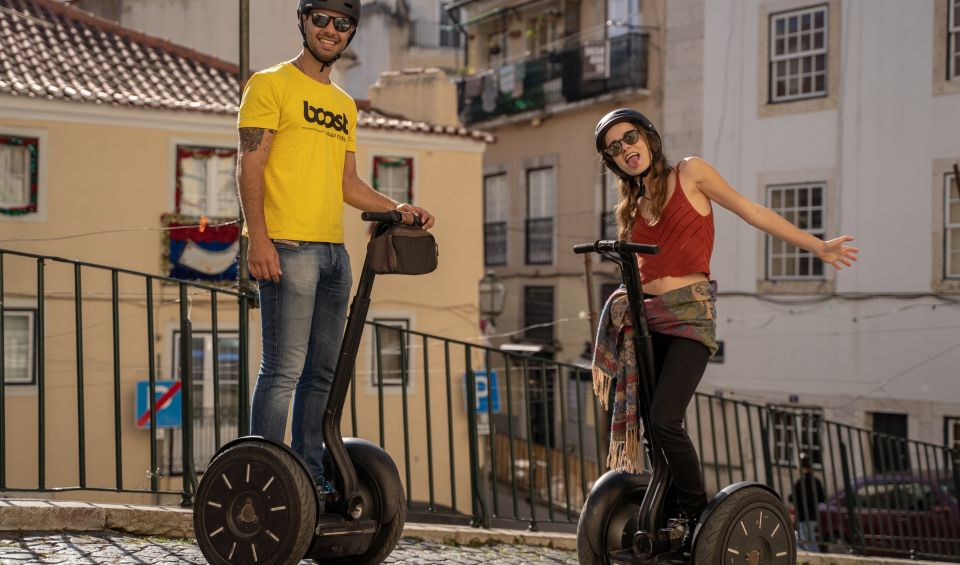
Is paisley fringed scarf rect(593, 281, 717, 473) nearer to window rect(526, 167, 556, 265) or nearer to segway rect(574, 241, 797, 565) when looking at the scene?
segway rect(574, 241, 797, 565)

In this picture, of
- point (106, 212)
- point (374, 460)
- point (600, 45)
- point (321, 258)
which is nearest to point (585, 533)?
point (374, 460)

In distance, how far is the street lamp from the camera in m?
25.4

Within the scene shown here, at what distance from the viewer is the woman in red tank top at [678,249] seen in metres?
4.10

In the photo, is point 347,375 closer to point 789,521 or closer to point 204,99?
point 789,521

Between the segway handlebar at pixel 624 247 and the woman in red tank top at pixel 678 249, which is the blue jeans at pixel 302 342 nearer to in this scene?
the segway handlebar at pixel 624 247

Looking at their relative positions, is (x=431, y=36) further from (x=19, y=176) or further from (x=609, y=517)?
(x=609, y=517)

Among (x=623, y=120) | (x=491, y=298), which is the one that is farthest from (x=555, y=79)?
(x=623, y=120)

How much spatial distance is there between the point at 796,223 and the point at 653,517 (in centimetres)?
1719

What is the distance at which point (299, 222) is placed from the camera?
405cm

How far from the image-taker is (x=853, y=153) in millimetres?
19922

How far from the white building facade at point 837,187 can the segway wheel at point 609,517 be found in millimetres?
15599

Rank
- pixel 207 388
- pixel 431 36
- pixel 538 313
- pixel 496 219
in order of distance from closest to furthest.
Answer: pixel 207 388
pixel 538 313
pixel 496 219
pixel 431 36

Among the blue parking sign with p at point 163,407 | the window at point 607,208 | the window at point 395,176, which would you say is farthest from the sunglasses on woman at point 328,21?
the window at point 607,208

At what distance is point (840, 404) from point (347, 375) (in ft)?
55.7
